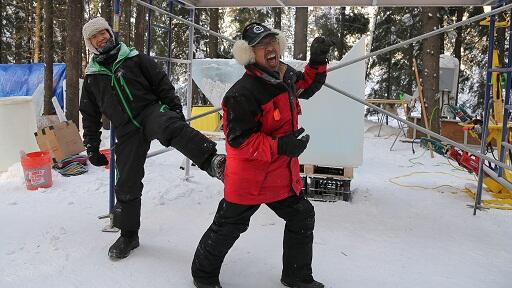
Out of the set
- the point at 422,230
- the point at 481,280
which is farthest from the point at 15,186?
the point at 481,280

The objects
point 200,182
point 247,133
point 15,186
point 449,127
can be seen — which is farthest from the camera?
point 449,127

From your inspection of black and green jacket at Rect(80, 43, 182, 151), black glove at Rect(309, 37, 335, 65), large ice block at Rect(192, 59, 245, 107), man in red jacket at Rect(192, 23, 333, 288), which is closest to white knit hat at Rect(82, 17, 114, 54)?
black and green jacket at Rect(80, 43, 182, 151)

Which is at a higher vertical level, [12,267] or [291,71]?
[291,71]

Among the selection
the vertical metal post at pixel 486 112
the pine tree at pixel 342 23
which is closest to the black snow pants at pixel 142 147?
the vertical metal post at pixel 486 112

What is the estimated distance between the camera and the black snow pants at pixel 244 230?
251 centimetres

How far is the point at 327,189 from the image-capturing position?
4859mm

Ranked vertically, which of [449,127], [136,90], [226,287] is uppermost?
[136,90]

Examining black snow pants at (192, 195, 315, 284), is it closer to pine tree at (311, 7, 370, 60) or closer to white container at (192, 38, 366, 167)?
white container at (192, 38, 366, 167)

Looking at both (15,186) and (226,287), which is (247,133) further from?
(15,186)

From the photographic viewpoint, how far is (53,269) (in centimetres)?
294

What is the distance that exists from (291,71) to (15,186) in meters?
4.16

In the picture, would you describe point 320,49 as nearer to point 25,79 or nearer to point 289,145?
point 289,145

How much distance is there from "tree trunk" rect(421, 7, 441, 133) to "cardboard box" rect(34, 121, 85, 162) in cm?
751

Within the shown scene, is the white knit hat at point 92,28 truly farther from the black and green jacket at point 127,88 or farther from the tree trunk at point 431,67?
the tree trunk at point 431,67
